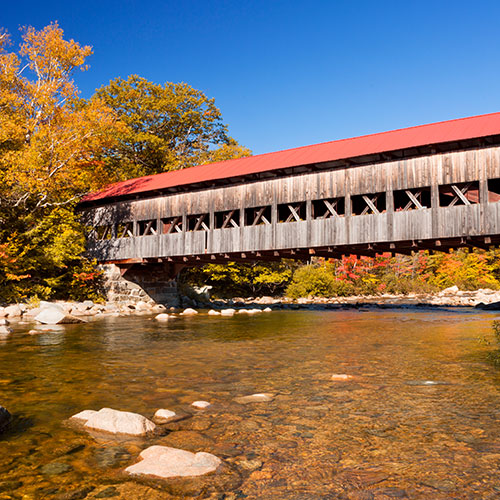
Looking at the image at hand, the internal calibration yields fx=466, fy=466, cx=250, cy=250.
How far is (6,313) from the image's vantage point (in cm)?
1591

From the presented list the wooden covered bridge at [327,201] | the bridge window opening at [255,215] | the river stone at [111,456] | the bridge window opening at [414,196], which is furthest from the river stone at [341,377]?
the bridge window opening at [255,215]

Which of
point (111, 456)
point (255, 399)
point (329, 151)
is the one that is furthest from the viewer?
point (329, 151)

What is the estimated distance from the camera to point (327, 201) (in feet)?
57.9

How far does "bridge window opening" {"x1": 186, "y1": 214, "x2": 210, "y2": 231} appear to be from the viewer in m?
20.4

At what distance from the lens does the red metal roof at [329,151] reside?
1524 cm

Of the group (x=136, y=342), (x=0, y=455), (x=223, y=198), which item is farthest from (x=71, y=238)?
(x=0, y=455)

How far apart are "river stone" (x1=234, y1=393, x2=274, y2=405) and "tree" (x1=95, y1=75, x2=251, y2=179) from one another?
3009cm

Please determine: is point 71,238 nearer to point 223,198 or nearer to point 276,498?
point 223,198

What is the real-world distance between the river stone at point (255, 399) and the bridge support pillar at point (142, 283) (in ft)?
58.6

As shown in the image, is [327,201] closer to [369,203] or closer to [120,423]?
[369,203]

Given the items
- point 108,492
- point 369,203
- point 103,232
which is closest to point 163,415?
point 108,492

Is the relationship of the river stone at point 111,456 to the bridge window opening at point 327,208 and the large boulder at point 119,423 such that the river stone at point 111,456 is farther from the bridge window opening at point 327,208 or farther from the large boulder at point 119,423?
the bridge window opening at point 327,208

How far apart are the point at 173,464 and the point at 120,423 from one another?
0.95 meters

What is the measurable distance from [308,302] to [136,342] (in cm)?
1876
